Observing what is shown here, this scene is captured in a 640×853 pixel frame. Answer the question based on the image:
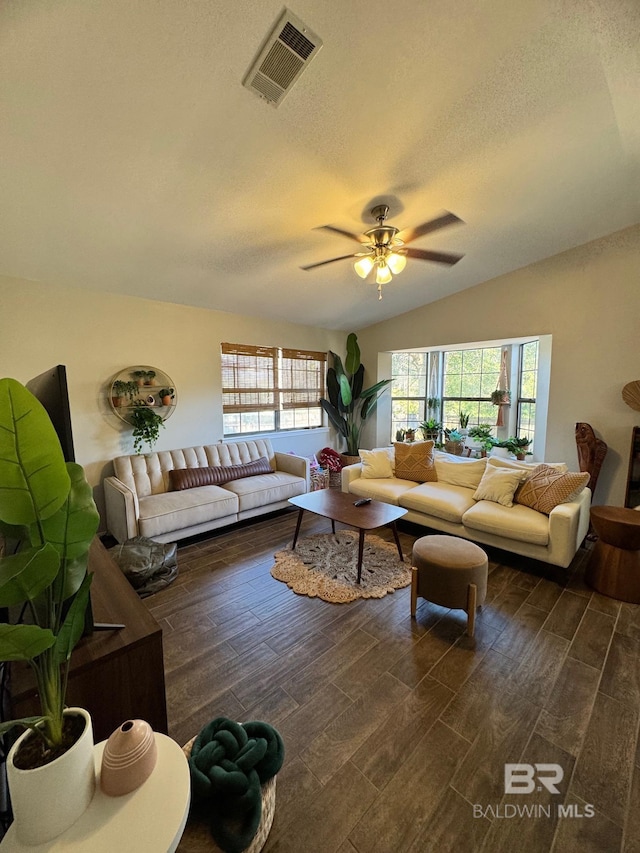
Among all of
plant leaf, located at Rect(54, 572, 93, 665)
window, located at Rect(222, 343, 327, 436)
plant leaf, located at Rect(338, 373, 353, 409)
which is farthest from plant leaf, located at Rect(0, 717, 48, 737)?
plant leaf, located at Rect(338, 373, 353, 409)

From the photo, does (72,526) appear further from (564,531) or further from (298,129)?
(564,531)

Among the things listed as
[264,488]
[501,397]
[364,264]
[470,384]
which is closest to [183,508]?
[264,488]

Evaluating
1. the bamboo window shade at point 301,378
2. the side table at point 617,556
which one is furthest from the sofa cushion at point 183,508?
the side table at point 617,556

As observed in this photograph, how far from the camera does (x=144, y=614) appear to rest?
1.35 meters

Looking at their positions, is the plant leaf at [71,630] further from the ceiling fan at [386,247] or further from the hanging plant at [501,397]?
the hanging plant at [501,397]

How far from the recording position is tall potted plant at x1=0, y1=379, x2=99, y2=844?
27.0 inches

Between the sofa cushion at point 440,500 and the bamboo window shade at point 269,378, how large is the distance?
242cm

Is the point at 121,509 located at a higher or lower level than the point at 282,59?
lower

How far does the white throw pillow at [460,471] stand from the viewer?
11.7 feet

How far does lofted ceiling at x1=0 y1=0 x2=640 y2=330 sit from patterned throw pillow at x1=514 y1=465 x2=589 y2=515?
87.7 inches

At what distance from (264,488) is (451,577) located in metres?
2.26

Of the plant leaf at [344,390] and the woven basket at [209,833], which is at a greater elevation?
the plant leaf at [344,390]

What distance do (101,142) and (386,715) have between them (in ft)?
10.4

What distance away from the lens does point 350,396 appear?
542 centimetres
